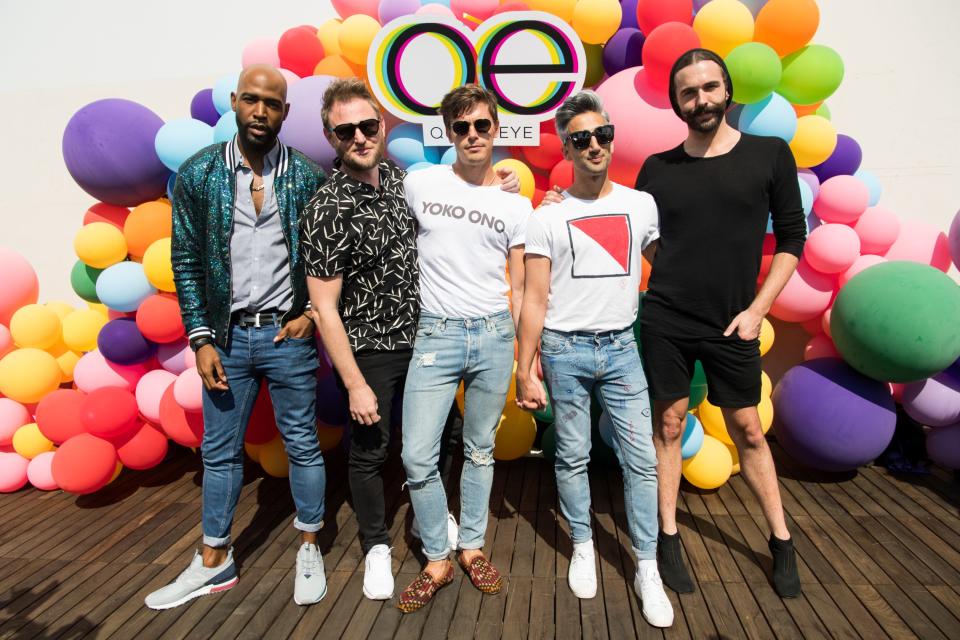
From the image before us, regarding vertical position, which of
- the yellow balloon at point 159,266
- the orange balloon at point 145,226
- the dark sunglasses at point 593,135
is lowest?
the yellow balloon at point 159,266

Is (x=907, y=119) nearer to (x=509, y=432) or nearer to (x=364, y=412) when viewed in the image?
(x=509, y=432)

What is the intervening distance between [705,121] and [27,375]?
3.88 metres

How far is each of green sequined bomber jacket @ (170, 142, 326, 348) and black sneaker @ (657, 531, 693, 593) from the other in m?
1.74

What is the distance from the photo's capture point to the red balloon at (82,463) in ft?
9.37

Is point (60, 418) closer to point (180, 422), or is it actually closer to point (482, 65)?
point (180, 422)

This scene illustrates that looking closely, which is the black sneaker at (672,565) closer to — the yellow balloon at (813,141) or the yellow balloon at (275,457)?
the yellow balloon at (275,457)

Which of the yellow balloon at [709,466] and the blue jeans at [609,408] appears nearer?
the blue jeans at [609,408]

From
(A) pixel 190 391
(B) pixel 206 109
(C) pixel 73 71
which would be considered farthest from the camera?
(C) pixel 73 71

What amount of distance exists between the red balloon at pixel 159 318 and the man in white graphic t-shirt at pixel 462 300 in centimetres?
169

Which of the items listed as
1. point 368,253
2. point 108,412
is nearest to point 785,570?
point 368,253

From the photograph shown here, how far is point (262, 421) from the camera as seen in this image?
2896 millimetres

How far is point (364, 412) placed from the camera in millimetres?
1993

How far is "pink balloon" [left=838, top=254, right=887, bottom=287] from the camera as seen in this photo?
3.12 metres

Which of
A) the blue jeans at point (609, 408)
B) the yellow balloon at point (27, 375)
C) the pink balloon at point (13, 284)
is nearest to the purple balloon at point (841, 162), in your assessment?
the blue jeans at point (609, 408)
